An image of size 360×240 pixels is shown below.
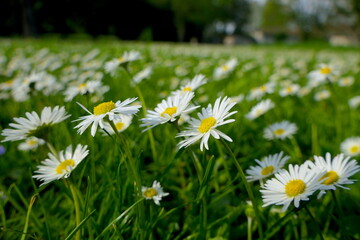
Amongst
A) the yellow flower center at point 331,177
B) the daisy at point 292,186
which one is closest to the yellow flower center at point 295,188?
the daisy at point 292,186

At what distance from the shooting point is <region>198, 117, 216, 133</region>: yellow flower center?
0.64 meters

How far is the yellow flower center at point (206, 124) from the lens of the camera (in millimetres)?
636

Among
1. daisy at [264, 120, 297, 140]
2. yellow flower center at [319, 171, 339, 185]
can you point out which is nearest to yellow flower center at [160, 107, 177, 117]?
yellow flower center at [319, 171, 339, 185]

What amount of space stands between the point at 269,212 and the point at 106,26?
78.8 feet

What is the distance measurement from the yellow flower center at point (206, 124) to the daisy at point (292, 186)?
0.50 ft

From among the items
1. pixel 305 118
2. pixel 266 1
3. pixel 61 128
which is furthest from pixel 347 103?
pixel 266 1

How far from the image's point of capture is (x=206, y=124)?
0.64 metres

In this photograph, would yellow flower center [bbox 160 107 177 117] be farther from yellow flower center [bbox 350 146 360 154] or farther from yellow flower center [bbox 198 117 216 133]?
yellow flower center [bbox 350 146 360 154]

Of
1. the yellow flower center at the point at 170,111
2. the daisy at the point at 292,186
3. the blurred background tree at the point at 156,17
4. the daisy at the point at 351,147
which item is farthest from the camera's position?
the blurred background tree at the point at 156,17

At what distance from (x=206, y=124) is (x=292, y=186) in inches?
7.8

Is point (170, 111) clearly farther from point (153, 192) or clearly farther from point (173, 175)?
point (173, 175)

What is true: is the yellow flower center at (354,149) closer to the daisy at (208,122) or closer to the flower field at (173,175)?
the flower field at (173,175)

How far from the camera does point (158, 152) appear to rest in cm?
130

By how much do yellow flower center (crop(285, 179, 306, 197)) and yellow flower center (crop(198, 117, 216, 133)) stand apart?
183mm
